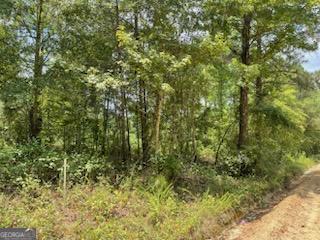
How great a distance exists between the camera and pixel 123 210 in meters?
6.64

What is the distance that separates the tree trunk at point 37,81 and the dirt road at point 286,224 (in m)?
5.46

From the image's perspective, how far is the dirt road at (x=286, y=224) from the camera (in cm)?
681

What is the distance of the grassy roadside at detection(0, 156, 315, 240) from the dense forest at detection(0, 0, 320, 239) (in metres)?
0.03

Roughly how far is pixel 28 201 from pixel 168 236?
2426 millimetres

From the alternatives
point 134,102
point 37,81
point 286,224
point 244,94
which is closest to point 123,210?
point 286,224

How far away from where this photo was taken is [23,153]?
7520 millimetres

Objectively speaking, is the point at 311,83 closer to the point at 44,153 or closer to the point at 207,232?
the point at 207,232

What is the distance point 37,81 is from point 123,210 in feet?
12.9

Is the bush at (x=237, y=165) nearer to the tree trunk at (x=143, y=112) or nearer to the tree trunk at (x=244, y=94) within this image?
the tree trunk at (x=244, y=94)

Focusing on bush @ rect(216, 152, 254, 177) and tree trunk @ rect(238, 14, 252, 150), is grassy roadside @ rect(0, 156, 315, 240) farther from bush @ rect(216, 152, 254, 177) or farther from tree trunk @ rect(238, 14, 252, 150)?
tree trunk @ rect(238, 14, 252, 150)

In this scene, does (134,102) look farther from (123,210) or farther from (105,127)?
(123,210)

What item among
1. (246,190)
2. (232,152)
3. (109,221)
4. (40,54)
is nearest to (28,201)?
(109,221)

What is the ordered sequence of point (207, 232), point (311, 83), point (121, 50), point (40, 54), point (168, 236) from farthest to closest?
point (311, 83) → point (40, 54) → point (121, 50) → point (207, 232) → point (168, 236)

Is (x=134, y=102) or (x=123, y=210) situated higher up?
(x=134, y=102)
